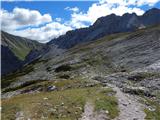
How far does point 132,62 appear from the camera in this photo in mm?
89250

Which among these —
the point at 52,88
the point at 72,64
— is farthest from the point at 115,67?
the point at 52,88

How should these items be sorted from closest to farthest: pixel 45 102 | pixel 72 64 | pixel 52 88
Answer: pixel 45 102
pixel 52 88
pixel 72 64

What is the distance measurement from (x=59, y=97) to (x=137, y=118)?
35.3ft

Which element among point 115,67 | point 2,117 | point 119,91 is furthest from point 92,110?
point 115,67

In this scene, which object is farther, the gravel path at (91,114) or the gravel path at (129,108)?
the gravel path at (129,108)

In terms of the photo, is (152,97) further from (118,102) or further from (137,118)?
(137,118)

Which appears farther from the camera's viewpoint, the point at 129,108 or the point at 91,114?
the point at 129,108

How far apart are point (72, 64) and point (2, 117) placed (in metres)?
76.8

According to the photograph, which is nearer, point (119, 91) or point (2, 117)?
point (2, 117)

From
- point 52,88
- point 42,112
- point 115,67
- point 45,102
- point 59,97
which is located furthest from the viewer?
point 115,67

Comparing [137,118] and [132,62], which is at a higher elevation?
[132,62]

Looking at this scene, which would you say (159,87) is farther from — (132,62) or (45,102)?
(132,62)

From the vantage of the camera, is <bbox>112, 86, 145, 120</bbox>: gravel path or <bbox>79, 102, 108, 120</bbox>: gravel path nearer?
<bbox>79, 102, 108, 120</bbox>: gravel path

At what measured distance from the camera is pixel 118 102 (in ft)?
134
